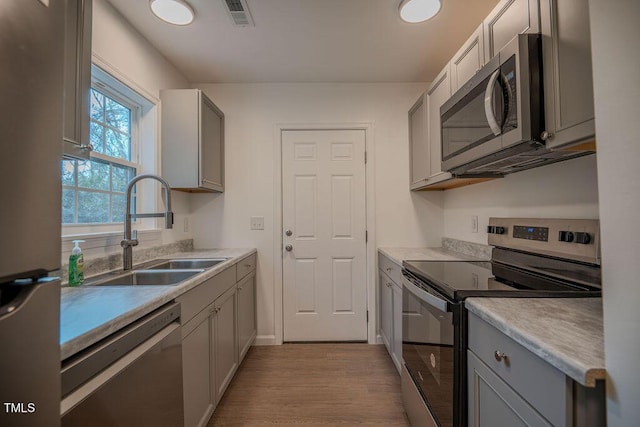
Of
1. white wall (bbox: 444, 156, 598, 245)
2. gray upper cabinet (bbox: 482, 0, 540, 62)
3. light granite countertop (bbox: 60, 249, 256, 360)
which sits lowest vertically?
light granite countertop (bbox: 60, 249, 256, 360)

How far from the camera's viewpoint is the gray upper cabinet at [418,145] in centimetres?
226

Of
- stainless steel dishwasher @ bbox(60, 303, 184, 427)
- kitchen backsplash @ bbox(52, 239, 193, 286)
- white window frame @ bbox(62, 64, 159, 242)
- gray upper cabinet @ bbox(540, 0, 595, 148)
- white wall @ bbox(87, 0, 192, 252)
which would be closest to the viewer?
stainless steel dishwasher @ bbox(60, 303, 184, 427)

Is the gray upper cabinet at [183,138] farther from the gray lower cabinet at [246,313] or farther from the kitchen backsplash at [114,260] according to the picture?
the gray lower cabinet at [246,313]

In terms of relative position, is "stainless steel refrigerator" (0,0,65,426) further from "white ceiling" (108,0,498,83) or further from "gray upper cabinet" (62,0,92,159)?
"white ceiling" (108,0,498,83)

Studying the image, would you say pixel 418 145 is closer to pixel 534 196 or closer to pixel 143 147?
pixel 534 196

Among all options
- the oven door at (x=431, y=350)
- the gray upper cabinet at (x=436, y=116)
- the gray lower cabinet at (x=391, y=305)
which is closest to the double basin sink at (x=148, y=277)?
the oven door at (x=431, y=350)

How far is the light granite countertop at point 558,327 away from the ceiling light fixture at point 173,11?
7.17 ft

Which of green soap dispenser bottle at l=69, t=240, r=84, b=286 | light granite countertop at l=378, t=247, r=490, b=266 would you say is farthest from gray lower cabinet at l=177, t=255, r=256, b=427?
light granite countertop at l=378, t=247, r=490, b=266

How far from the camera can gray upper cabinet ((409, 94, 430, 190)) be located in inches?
89.0

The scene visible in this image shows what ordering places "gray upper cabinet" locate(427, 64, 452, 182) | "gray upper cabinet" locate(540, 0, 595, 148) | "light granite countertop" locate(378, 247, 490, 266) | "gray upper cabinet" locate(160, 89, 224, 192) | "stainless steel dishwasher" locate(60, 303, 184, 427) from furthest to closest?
"gray upper cabinet" locate(160, 89, 224, 192)
"light granite countertop" locate(378, 247, 490, 266)
"gray upper cabinet" locate(427, 64, 452, 182)
"gray upper cabinet" locate(540, 0, 595, 148)
"stainless steel dishwasher" locate(60, 303, 184, 427)

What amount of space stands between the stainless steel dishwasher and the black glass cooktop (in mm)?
1134

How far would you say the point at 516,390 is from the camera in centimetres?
76

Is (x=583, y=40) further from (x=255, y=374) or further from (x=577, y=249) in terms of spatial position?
(x=255, y=374)

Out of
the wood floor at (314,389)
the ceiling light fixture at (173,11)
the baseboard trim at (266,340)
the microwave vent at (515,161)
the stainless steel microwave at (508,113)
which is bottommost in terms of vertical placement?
the wood floor at (314,389)
